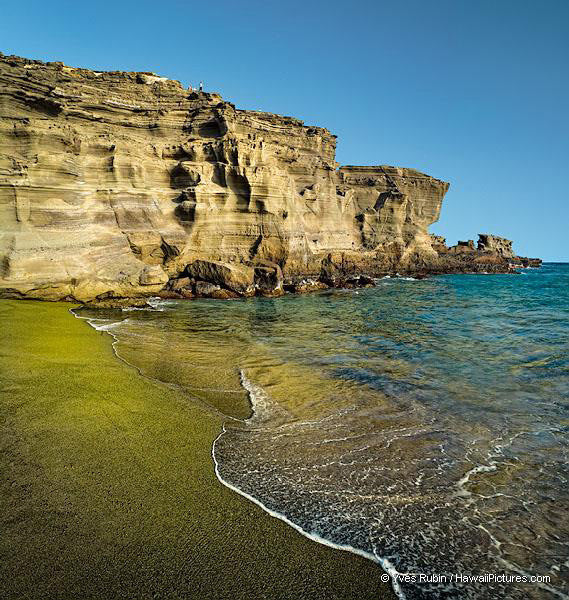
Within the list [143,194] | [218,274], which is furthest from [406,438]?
[143,194]

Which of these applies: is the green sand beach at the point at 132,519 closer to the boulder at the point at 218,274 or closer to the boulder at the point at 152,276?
the boulder at the point at 152,276

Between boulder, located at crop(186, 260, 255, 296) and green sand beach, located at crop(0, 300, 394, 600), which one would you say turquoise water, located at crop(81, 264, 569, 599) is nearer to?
green sand beach, located at crop(0, 300, 394, 600)

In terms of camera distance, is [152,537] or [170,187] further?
[170,187]

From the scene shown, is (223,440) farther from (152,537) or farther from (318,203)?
(318,203)

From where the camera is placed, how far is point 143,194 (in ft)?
80.7

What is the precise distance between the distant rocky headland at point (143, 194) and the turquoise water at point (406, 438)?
8183mm

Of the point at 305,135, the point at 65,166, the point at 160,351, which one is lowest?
the point at 160,351

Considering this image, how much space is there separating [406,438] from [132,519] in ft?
12.3

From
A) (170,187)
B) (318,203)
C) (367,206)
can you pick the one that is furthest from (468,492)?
(367,206)

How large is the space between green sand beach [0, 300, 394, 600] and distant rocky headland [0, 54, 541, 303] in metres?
15.2

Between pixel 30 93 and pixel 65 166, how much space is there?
5998mm

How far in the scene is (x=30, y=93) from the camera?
23.1 metres

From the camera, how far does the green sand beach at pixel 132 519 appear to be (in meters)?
2.87

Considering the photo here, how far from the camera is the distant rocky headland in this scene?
19.5 meters
